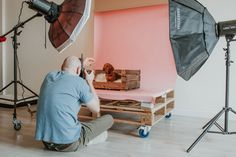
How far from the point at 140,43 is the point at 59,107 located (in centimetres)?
193

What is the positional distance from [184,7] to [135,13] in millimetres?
1656

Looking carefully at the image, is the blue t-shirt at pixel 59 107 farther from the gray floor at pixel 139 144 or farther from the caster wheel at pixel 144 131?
the caster wheel at pixel 144 131

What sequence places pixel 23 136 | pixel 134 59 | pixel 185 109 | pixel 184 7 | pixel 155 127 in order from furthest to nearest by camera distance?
1. pixel 134 59
2. pixel 185 109
3. pixel 155 127
4. pixel 23 136
5. pixel 184 7

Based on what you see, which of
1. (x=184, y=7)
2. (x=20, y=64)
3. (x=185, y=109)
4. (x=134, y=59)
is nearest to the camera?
(x=184, y=7)

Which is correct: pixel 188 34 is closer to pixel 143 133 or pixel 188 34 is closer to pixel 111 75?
pixel 143 133

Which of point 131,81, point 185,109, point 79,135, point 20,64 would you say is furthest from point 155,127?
point 20,64

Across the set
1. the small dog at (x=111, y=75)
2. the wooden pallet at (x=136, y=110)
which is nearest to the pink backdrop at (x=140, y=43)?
the wooden pallet at (x=136, y=110)

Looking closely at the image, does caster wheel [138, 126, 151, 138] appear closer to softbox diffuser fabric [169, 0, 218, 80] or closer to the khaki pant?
the khaki pant

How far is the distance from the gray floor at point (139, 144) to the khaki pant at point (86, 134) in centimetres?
4

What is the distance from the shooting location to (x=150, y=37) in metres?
3.34

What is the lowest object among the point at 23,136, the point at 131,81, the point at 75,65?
the point at 23,136

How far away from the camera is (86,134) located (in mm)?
1953

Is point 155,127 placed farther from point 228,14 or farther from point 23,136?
point 228,14

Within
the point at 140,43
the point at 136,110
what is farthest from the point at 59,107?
the point at 140,43
